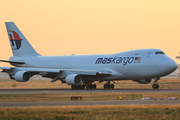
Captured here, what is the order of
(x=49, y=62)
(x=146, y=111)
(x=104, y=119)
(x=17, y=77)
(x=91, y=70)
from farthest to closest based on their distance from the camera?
1. (x=49, y=62)
2. (x=91, y=70)
3. (x=17, y=77)
4. (x=146, y=111)
5. (x=104, y=119)

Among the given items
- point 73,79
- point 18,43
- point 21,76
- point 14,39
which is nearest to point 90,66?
point 73,79

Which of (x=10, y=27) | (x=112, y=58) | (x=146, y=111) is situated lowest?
(x=146, y=111)

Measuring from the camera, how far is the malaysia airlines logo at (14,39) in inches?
2243

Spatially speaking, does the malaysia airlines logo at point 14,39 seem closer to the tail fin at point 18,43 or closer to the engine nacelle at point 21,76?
the tail fin at point 18,43

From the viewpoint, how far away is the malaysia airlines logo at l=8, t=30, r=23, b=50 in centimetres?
5697

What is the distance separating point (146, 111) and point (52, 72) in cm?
3034

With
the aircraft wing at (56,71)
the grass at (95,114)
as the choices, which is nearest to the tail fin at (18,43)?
the aircraft wing at (56,71)

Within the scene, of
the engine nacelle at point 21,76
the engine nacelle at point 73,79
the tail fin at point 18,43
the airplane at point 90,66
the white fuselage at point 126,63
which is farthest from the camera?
the tail fin at point 18,43

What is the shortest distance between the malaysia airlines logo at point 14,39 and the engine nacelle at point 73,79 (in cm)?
1606

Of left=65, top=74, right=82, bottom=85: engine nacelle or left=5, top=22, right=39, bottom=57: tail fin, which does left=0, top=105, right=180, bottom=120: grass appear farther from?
left=5, top=22, right=39, bottom=57: tail fin

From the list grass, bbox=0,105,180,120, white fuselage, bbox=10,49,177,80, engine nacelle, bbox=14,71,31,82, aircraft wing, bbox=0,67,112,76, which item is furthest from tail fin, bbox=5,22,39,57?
grass, bbox=0,105,180,120

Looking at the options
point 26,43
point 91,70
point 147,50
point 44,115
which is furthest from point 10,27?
point 44,115

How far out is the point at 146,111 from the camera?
17.8 m

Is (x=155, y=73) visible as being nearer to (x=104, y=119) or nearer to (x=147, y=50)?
(x=147, y=50)
